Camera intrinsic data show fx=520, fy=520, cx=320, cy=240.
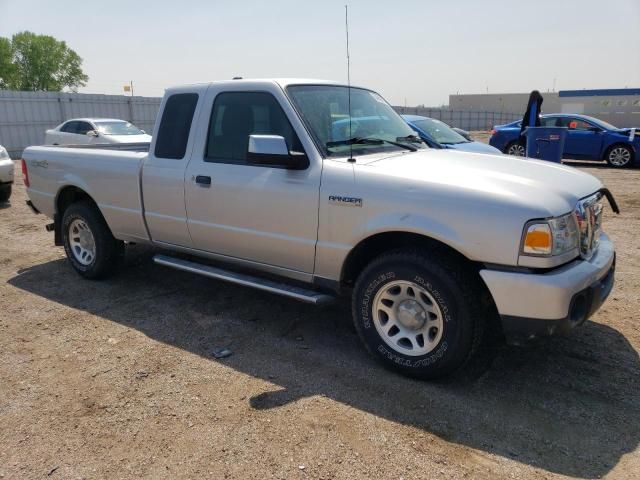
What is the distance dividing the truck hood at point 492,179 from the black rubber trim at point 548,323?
527 mm

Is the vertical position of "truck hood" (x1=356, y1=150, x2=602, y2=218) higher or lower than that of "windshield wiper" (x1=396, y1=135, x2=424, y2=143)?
lower

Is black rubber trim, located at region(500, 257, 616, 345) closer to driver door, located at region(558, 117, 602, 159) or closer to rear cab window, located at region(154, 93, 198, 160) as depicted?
rear cab window, located at region(154, 93, 198, 160)


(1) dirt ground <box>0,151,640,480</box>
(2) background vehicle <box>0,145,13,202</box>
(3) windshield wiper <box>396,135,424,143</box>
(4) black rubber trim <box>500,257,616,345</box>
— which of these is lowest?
(1) dirt ground <box>0,151,640,480</box>

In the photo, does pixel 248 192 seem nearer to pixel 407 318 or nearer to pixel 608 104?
pixel 407 318

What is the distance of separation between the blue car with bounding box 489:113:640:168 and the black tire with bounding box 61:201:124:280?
42.7 feet

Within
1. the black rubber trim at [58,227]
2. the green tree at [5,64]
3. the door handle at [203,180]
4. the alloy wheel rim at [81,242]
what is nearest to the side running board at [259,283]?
the door handle at [203,180]

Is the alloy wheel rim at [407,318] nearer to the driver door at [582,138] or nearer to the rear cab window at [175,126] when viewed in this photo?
the rear cab window at [175,126]

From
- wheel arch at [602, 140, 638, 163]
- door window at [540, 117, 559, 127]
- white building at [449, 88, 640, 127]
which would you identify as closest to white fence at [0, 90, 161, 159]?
door window at [540, 117, 559, 127]

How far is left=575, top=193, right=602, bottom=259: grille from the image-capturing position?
3.24 metres

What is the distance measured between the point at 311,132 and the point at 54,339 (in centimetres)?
269

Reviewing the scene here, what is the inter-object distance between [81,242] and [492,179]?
4.45 metres

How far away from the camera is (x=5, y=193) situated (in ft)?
34.3

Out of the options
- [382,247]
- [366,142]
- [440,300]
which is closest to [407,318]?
[440,300]

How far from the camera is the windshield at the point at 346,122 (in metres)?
3.90
